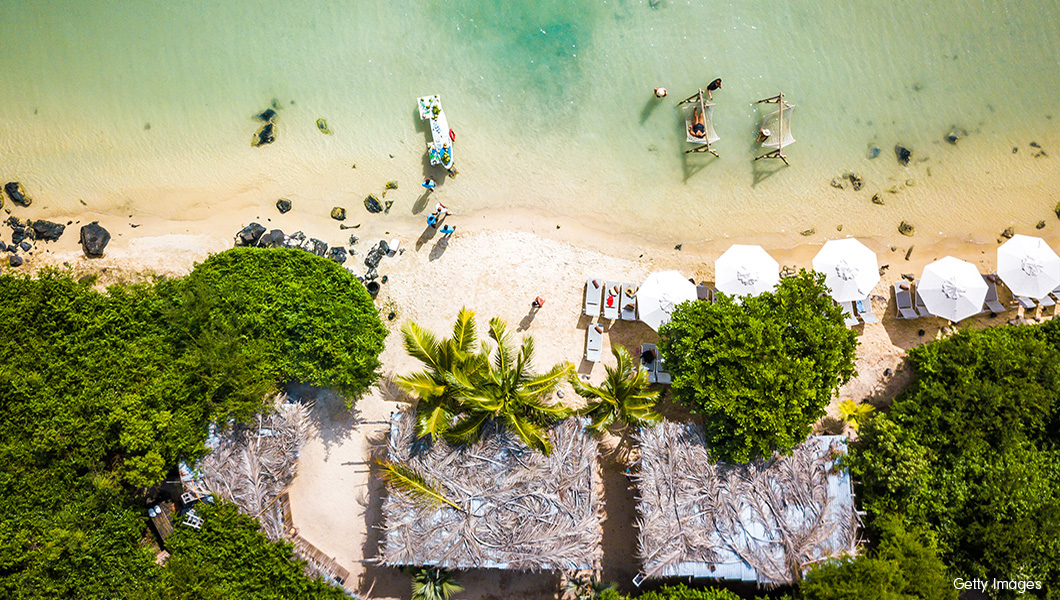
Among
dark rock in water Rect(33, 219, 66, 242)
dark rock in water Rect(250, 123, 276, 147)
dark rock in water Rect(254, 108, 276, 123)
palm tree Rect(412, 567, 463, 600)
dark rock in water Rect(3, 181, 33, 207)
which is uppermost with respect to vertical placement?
dark rock in water Rect(254, 108, 276, 123)

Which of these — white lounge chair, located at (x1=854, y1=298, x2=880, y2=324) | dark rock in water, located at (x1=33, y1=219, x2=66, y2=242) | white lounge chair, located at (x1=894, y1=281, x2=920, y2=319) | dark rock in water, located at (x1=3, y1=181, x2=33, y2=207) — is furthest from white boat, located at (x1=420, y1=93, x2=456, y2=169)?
white lounge chair, located at (x1=894, y1=281, x2=920, y2=319)

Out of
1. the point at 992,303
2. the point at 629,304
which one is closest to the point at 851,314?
the point at 992,303

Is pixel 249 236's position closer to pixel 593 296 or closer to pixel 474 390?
pixel 474 390

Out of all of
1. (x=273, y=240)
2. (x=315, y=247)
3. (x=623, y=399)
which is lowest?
(x=623, y=399)

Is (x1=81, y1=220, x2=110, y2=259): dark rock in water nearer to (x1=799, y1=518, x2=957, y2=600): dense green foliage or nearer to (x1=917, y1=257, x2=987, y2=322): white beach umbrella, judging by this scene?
(x1=799, y1=518, x2=957, y2=600): dense green foliage

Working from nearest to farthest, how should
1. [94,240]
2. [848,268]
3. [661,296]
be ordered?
[661,296] → [848,268] → [94,240]

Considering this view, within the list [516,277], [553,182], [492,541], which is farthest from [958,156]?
[492,541]

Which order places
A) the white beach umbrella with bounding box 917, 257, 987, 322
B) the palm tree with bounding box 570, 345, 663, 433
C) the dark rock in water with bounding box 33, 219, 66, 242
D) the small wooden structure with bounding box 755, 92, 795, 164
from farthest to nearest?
the small wooden structure with bounding box 755, 92, 795, 164, the dark rock in water with bounding box 33, 219, 66, 242, the white beach umbrella with bounding box 917, 257, 987, 322, the palm tree with bounding box 570, 345, 663, 433

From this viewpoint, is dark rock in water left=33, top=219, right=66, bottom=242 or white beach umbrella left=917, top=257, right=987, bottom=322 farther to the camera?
dark rock in water left=33, top=219, right=66, bottom=242
